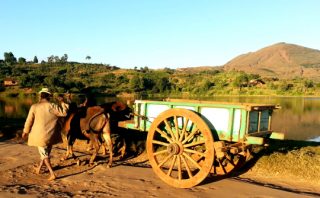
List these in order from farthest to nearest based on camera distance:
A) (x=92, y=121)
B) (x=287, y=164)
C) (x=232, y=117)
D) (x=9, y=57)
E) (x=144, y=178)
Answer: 1. (x=9, y=57)
2. (x=92, y=121)
3. (x=287, y=164)
4. (x=144, y=178)
5. (x=232, y=117)

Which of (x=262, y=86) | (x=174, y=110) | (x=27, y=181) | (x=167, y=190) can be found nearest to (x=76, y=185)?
(x=27, y=181)

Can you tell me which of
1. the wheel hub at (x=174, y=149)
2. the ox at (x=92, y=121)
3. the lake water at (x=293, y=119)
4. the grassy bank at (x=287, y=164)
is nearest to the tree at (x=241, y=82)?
the lake water at (x=293, y=119)

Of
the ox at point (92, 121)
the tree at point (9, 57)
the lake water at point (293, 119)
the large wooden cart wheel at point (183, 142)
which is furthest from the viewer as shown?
the tree at point (9, 57)

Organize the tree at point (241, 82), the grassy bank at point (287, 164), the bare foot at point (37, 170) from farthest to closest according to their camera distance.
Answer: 1. the tree at point (241, 82)
2. the grassy bank at point (287, 164)
3. the bare foot at point (37, 170)

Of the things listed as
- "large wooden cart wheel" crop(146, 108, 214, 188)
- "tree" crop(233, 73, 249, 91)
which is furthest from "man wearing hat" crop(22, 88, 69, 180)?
"tree" crop(233, 73, 249, 91)

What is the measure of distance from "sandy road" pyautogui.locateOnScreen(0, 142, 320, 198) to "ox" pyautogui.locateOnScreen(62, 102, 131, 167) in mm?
753

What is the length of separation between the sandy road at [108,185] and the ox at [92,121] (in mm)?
753

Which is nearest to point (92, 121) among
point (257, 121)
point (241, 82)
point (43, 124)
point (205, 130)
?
point (43, 124)

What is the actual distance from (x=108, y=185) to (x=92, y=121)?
213 cm

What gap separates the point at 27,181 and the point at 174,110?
3187 mm

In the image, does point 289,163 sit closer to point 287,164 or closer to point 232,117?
point 287,164

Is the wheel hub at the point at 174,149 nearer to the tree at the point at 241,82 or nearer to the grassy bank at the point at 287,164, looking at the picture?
the grassy bank at the point at 287,164

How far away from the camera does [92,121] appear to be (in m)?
8.02

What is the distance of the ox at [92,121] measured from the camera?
26.0ft
